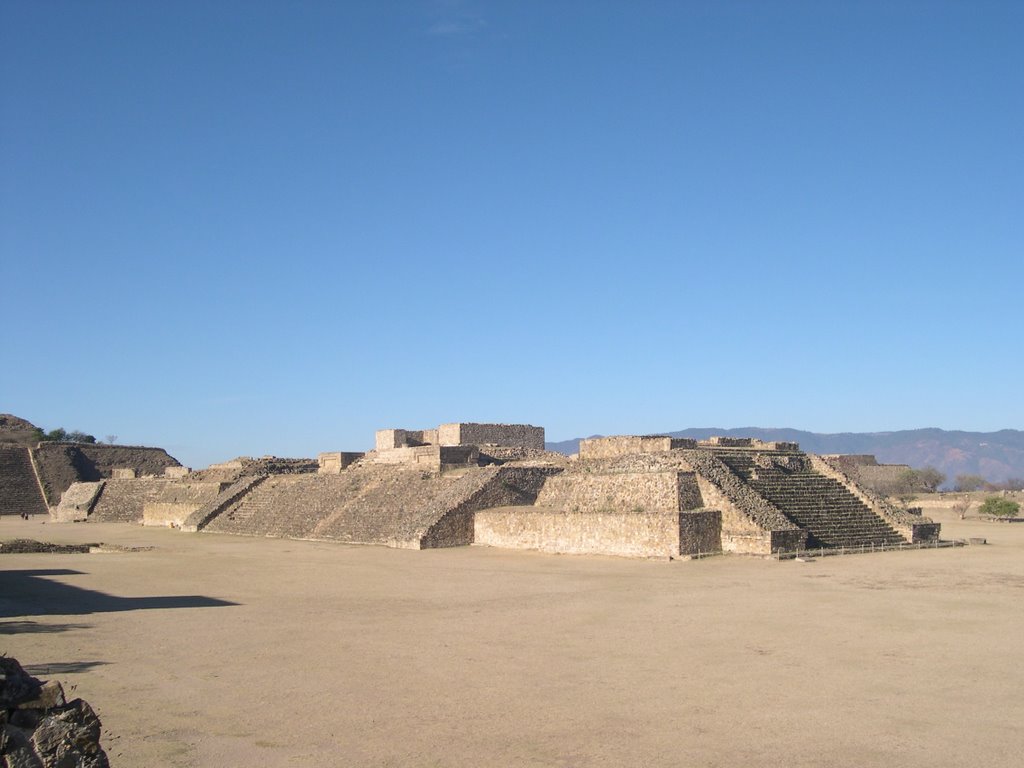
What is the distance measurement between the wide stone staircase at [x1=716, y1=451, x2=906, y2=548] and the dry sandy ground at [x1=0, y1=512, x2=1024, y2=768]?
2.67 meters

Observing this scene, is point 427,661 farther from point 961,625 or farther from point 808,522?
point 808,522

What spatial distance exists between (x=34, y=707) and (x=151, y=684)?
186 inches

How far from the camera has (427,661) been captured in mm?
11328

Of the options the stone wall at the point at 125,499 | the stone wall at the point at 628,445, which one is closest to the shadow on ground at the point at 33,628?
the stone wall at the point at 628,445

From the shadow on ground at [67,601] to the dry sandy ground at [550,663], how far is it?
0.32 feet

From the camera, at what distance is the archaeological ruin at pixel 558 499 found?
22453mm

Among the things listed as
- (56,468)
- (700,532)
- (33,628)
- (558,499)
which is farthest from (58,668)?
(56,468)

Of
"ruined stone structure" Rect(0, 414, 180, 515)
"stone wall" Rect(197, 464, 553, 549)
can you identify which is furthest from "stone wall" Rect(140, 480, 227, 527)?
"ruined stone structure" Rect(0, 414, 180, 515)

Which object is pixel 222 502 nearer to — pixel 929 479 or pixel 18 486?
pixel 18 486

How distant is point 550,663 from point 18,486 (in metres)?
53.7

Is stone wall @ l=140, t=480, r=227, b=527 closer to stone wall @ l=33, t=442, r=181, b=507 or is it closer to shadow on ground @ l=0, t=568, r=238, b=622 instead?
stone wall @ l=33, t=442, r=181, b=507

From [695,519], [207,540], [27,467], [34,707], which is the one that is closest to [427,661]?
[34,707]

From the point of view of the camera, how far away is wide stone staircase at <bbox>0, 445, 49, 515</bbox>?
178 feet

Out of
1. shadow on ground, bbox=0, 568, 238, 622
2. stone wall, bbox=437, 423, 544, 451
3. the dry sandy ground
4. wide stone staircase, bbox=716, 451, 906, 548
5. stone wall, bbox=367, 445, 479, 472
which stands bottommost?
shadow on ground, bbox=0, 568, 238, 622
